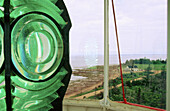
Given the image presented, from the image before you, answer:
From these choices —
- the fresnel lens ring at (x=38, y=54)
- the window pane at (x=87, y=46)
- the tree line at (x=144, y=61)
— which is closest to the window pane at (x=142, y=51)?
the tree line at (x=144, y=61)

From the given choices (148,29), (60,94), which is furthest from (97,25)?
(60,94)

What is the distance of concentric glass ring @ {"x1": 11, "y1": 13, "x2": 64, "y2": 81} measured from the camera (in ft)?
2.88

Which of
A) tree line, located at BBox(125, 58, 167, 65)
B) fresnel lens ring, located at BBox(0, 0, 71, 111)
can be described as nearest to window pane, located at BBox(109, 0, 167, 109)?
tree line, located at BBox(125, 58, 167, 65)

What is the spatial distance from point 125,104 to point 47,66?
1.07m

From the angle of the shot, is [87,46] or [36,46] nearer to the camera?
[36,46]

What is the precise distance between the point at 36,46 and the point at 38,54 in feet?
0.14

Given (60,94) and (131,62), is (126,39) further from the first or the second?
(60,94)

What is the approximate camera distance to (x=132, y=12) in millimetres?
1740

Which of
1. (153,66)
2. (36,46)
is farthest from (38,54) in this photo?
(153,66)

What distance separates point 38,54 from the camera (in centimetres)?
95

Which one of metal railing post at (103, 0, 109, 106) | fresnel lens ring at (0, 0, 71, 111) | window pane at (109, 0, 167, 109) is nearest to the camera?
fresnel lens ring at (0, 0, 71, 111)

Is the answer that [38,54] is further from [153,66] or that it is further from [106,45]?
[153,66]

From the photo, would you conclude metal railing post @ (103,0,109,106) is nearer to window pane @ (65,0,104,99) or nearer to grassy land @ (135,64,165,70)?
window pane @ (65,0,104,99)

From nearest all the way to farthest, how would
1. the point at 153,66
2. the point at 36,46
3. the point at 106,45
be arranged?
the point at 36,46 < the point at 153,66 < the point at 106,45
